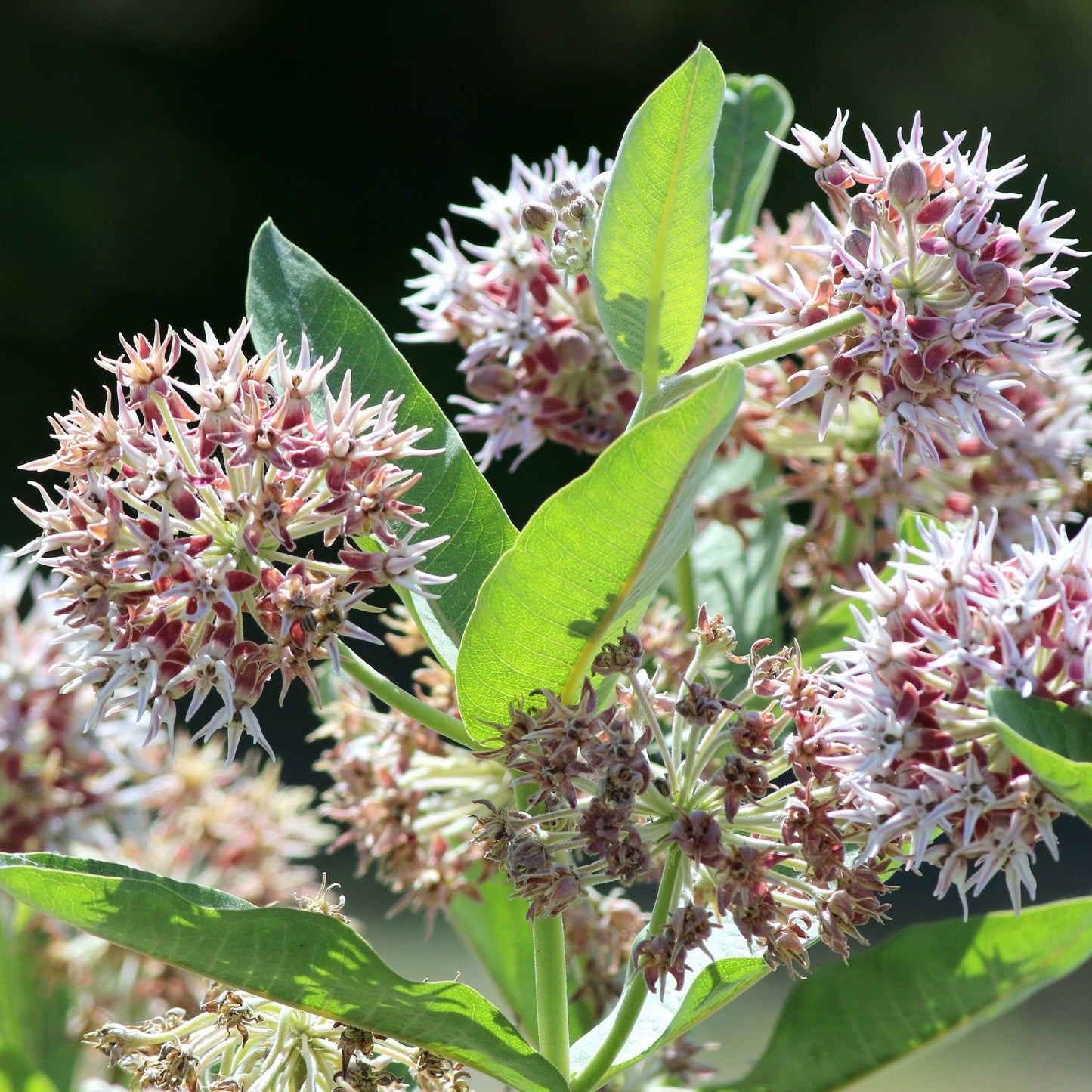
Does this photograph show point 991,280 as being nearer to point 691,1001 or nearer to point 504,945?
point 691,1001

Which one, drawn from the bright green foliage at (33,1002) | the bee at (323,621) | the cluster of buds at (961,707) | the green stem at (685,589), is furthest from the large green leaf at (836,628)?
the bright green foliage at (33,1002)

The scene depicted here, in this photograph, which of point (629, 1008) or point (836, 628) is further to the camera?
point (836, 628)

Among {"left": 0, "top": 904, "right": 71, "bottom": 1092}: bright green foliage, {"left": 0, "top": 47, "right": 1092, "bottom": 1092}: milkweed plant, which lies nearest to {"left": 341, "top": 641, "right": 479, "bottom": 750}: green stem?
{"left": 0, "top": 47, "right": 1092, "bottom": 1092}: milkweed plant

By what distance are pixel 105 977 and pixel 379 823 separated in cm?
26

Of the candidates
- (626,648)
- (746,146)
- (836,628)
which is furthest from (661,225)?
(746,146)

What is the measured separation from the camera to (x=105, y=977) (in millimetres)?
872

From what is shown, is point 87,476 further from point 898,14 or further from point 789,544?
point 898,14

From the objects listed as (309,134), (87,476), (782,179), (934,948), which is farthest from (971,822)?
(309,134)

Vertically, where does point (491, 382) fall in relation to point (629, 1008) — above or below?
above

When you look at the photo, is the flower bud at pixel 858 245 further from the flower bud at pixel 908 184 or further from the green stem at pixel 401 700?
the green stem at pixel 401 700

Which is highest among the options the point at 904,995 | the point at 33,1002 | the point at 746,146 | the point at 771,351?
the point at 746,146

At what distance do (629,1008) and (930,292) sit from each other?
32 centimetres

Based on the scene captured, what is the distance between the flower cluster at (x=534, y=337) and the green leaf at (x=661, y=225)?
0.18 m

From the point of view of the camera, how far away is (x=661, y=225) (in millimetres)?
537
